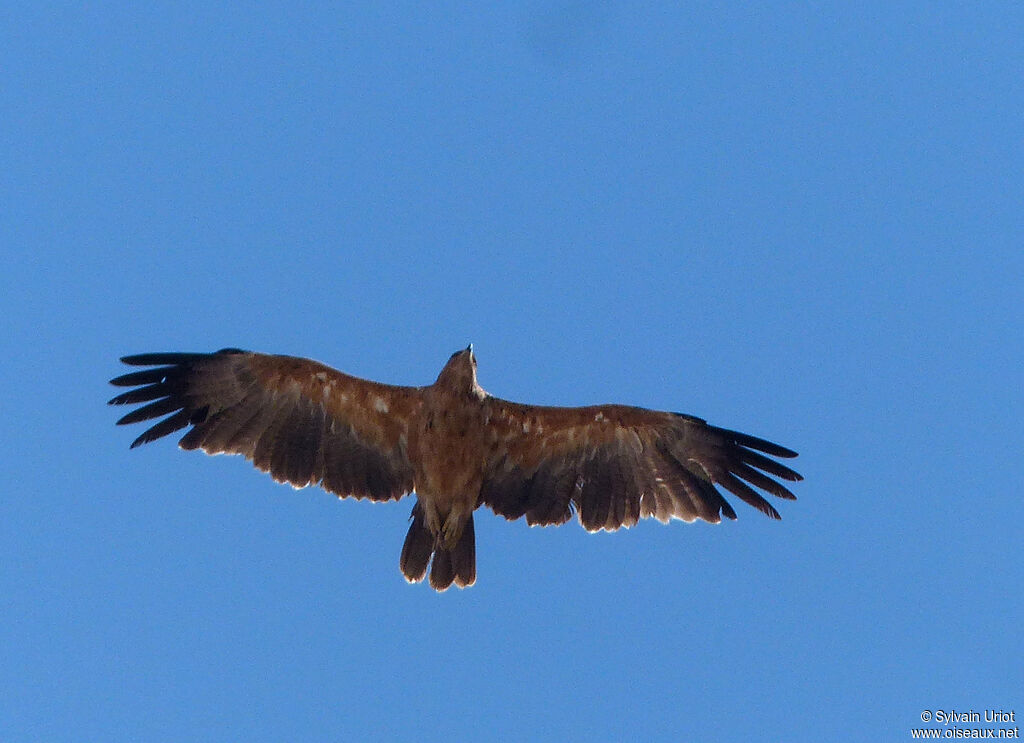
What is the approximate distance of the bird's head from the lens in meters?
10.4

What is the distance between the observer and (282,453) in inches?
437

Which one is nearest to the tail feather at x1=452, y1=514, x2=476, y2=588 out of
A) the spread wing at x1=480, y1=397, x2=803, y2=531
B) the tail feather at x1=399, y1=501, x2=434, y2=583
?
the tail feather at x1=399, y1=501, x2=434, y2=583

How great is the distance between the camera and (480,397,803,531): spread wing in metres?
10.9

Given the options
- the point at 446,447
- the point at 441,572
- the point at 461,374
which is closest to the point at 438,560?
the point at 441,572

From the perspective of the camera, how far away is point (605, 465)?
37.0ft

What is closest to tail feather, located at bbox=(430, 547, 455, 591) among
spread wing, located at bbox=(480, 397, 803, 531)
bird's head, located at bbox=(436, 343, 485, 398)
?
spread wing, located at bbox=(480, 397, 803, 531)

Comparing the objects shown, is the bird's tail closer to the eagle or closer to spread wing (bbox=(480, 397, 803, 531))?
the eagle

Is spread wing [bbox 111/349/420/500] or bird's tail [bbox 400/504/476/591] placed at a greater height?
spread wing [bbox 111/349/420/500]

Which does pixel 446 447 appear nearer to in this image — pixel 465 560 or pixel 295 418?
pixel 465 560

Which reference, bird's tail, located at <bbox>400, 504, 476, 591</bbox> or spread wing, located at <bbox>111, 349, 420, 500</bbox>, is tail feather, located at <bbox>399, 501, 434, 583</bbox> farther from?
spread wing, located at <bbox>111, 349, 420, 500</bbox>

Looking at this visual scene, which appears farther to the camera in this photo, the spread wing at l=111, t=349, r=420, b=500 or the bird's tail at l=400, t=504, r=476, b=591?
the spread wing at l=111, t=349, r=420, b=500

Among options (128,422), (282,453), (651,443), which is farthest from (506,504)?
(128,422)

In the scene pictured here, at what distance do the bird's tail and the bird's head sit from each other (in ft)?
4.68

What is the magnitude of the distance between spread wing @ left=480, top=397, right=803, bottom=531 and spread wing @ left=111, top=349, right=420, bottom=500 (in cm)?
99
